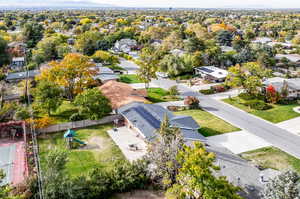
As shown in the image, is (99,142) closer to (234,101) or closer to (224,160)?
(224,160)

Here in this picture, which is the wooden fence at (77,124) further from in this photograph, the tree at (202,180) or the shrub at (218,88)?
the shrub at (218,88)

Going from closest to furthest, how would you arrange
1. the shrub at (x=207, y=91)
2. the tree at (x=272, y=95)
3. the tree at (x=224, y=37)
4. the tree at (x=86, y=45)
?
1. the tree at (x=272, y=95)
2. the shrub at (x=207, y=91)
3. the tree at (x=86, y=45)
4. the tree at (x=224, y=37)

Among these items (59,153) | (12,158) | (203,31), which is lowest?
(12,158)

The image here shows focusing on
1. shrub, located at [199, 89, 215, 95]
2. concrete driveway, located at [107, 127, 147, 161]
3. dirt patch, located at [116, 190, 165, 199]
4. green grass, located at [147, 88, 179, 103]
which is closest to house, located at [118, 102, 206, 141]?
concrete driveway, located at [107, 127, 147, 161]

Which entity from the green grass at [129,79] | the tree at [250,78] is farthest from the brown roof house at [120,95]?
the tree at [250,78]

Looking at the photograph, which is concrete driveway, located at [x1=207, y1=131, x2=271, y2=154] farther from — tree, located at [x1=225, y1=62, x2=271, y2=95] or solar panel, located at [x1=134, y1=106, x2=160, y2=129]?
tree, located at [x1=225, y1=62, x2=271, y2=95]

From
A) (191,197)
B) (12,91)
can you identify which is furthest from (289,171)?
(12,91)

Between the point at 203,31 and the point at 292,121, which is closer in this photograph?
the point at 292,121
